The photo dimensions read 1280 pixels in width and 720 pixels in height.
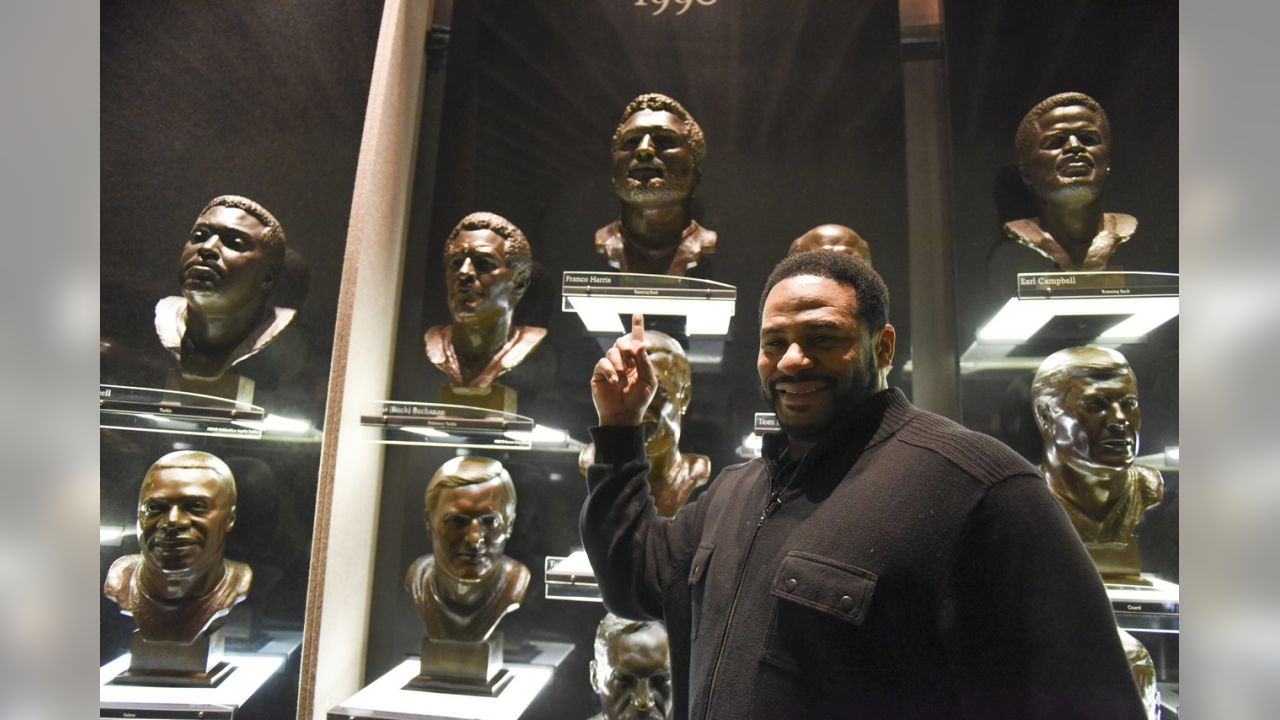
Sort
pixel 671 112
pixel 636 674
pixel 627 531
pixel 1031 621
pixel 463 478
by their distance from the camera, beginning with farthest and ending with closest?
pixel 671 112, pixel 463 478, pixel 636 674, pixel 627 531, pixel 1031 621

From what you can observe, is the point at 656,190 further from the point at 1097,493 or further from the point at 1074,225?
the point at 1097,493

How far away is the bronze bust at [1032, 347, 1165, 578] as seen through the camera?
212cm

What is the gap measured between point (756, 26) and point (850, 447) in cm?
195

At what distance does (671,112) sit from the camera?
2436mm

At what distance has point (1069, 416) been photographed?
2.17 m

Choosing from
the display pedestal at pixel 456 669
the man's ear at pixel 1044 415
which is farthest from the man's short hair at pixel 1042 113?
the display pedestal at pixel 456 669

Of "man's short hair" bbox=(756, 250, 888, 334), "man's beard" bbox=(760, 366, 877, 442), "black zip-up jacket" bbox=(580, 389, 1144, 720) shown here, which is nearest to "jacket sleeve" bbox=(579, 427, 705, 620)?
"black zip-up jacket" bbox=(580, 389, 1144, 720)

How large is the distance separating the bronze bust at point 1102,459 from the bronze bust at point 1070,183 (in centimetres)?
34

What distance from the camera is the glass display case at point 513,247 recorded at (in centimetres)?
231

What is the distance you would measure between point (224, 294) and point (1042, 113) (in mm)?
2554

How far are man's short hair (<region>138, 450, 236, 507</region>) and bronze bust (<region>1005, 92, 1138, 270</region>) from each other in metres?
2.52

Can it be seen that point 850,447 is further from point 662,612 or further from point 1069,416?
point 1069,416

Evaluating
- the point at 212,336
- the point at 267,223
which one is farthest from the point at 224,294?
the point at 267,223
